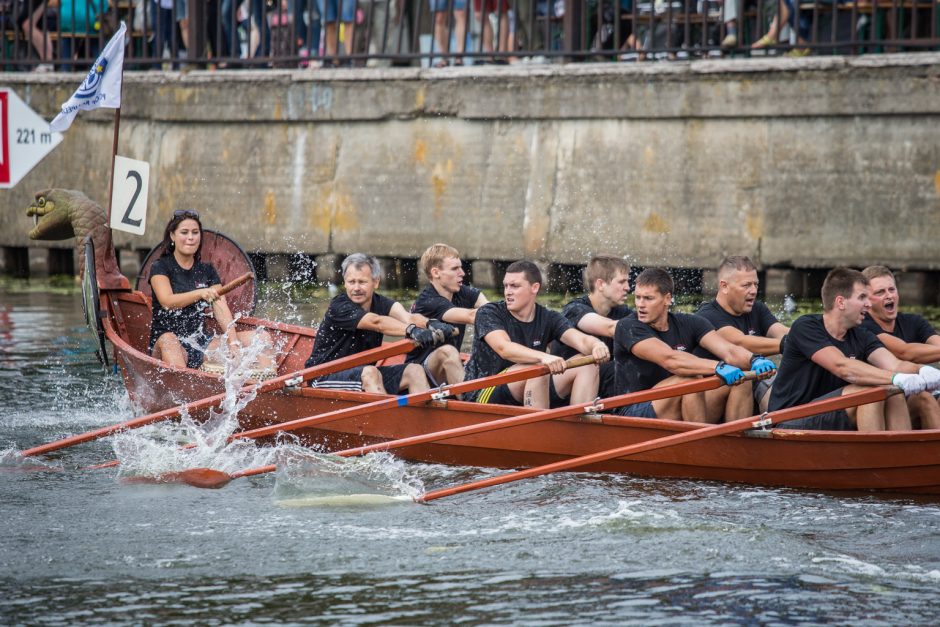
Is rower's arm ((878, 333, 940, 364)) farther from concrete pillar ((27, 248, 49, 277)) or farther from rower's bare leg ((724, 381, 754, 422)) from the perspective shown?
concrete pillar ((27, 248, 49, 277))

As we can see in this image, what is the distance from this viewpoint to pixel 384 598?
5875 millimetres

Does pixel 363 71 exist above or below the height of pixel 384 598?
above

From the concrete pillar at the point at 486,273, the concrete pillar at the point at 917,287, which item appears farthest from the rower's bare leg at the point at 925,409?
the concrete pillar at the point at 486,273

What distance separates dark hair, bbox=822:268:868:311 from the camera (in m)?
7.34

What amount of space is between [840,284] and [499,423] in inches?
75.5

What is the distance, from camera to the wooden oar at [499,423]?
745 centimetres

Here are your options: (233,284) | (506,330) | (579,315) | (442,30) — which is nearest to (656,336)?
(579,315)

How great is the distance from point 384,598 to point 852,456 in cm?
271

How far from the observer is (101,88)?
1034 centimetres

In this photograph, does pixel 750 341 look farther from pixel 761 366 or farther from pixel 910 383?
pixel 910 383

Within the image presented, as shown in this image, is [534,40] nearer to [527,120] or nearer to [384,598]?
[527,120]

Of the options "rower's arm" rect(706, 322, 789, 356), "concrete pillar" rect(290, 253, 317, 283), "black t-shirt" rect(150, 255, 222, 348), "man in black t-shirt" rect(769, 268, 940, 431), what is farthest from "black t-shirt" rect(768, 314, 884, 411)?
"concrete pillar" rect(290, 253, 317, 283)

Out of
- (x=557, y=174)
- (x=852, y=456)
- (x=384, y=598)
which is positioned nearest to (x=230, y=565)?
(x=384, y=598)

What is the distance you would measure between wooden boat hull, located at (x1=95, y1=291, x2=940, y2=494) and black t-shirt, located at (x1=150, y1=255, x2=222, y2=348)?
13.0 inches
